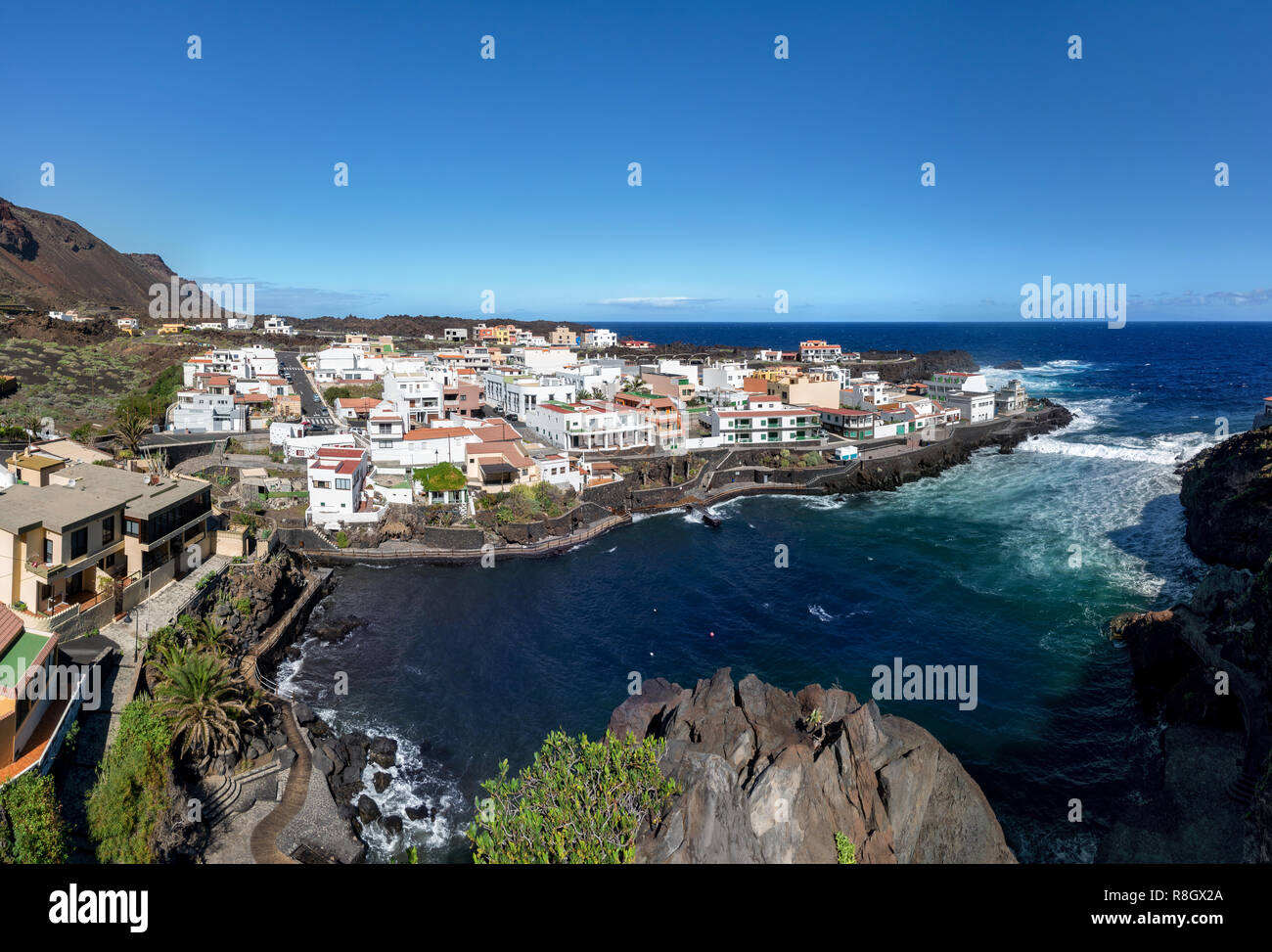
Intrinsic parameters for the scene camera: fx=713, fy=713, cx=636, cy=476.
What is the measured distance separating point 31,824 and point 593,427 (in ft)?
151

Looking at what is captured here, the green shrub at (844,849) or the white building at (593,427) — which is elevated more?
the white building at (593,427)

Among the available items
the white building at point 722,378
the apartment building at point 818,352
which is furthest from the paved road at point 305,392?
the apartment building at point 818,352

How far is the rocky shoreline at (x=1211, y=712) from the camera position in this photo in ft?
60.8

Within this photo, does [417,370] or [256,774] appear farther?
[417,370]

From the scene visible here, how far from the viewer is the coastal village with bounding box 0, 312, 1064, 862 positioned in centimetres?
1998

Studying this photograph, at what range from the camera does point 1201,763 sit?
21.2 metres

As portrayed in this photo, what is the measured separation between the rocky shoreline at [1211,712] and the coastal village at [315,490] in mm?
21674

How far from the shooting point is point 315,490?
43094 millimetres

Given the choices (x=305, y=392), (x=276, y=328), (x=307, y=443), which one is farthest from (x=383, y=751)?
(x=276, y=328)

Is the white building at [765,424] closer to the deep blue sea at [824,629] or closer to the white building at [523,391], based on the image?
the deep blue sea at [824,629]
